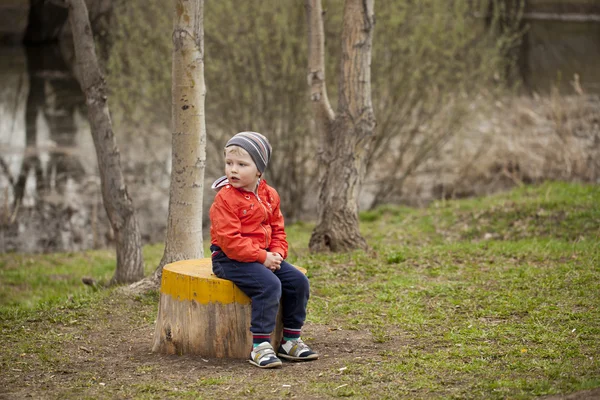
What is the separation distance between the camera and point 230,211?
461cm

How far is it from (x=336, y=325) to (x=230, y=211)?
1.58 meters

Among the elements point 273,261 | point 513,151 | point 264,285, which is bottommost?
point 264,285

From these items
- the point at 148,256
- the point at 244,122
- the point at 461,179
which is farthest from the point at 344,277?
the point at 461,179

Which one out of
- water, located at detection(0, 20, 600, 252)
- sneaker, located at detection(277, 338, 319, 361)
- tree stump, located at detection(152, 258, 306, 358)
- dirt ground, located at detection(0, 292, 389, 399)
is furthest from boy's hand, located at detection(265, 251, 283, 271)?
water, located at detection(0, 20, 600, 252)

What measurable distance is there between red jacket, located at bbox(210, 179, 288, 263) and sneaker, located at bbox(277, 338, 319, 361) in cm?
58

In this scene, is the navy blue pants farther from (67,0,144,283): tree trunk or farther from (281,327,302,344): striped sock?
(67,0,144,283): tree trunk

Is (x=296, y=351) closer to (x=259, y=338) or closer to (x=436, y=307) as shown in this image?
(x=259, y=338)

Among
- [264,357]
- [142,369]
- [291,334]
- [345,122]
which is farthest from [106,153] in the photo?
[264,357]

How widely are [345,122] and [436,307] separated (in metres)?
2.59

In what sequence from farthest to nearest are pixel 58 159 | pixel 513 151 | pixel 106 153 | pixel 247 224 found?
pixel 58 159 < pixel 513 151 < pixel 106 153 < pixel 247 224

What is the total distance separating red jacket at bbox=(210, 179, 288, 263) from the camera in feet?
15.1

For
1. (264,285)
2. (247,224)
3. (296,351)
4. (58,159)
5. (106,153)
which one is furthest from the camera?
(58,159)

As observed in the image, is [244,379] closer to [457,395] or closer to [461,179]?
[457,395]

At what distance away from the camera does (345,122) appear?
311 inches
